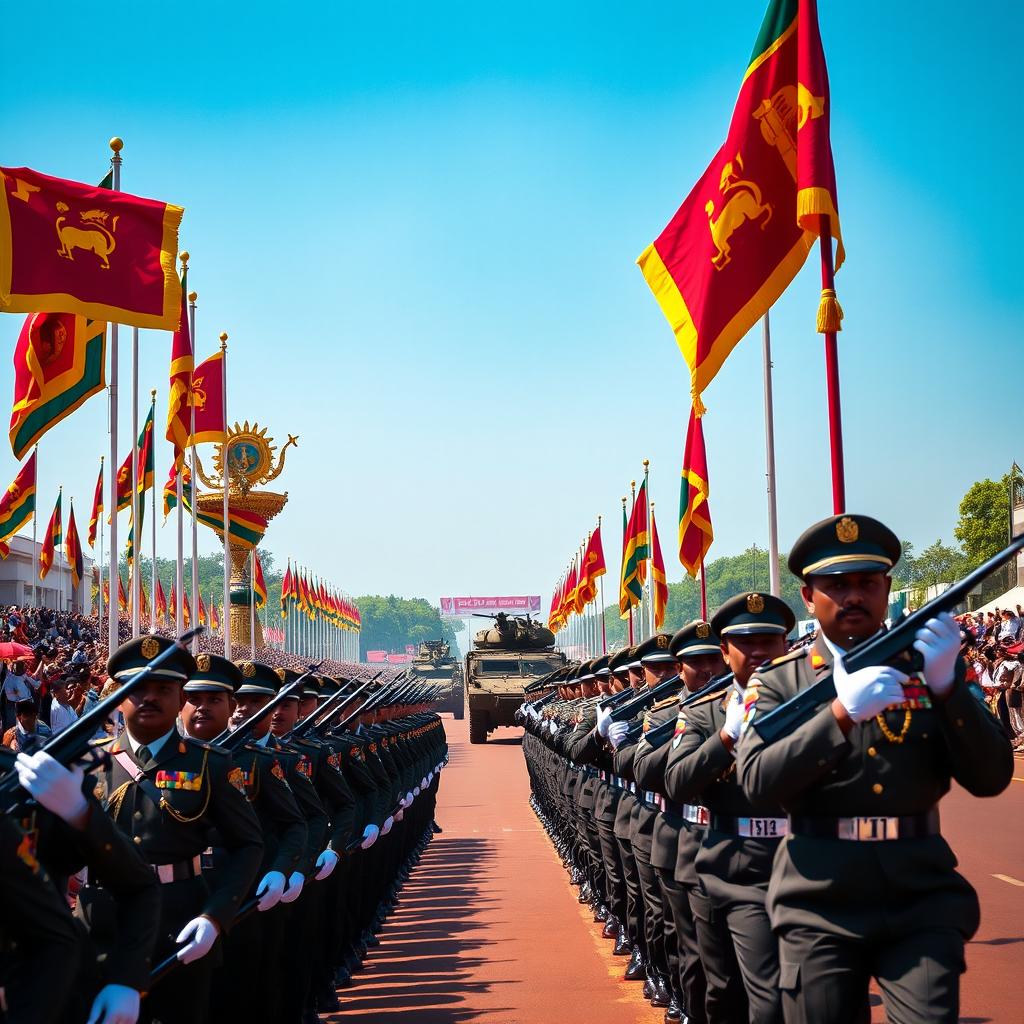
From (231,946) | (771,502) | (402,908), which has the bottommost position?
(402,908)

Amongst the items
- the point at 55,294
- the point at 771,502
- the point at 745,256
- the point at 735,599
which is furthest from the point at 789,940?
the point at 55,294

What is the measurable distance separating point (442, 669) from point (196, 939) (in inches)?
2506

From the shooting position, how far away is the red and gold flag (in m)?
13.5

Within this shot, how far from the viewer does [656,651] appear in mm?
8727

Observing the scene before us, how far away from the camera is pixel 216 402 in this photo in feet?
84.0

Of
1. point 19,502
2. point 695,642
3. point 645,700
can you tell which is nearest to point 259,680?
point 645,700

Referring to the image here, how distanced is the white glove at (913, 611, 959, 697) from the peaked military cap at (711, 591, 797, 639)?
1.86 metres

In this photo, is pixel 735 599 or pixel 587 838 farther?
pixel 587 838

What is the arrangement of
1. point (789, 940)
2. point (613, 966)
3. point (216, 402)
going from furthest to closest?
1. point (216, 402)
2. point (613, 966)
3. point (789, 940)

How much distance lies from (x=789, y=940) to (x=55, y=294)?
11.4m

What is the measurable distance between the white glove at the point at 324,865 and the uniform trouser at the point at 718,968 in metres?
2.64

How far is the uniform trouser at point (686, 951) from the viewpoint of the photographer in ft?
20.9

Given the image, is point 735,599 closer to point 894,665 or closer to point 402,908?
point 894,665

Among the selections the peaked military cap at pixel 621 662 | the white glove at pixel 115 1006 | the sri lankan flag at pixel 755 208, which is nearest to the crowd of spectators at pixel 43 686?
the peaked military cap at pixel 621 662
